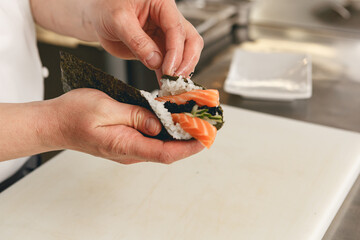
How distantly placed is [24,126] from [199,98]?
36 centimetres

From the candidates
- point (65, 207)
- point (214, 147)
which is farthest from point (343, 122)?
point (65, 207)

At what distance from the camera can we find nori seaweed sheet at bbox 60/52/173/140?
2.81 feet

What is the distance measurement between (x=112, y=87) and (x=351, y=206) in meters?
0.67

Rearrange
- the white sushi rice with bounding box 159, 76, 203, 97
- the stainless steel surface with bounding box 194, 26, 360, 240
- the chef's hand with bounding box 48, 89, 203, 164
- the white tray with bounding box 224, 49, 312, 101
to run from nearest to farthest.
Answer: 1. the chef's hand with bounding box 48, 89, 203, 164
2. the white sushi rice with bounding box 159, 76, 203, 97
3. the stainless steel surface with bounding box 194, 26, 360, 240
4. the white tray with bounding box 224, 49, 312, 101

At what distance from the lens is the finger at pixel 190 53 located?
984 millimetres

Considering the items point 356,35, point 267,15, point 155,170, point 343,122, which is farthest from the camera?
point 267,15

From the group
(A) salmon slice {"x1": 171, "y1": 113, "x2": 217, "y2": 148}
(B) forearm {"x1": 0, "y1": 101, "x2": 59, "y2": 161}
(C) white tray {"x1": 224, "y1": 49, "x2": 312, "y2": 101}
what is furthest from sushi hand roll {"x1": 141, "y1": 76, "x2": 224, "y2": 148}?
(C) white tray {"x1": 224, "y1": 49, "x2": 312, "y2": 101}

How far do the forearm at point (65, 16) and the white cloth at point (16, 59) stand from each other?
0.11 ft

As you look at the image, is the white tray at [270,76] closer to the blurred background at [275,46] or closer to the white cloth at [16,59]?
the blurred background at [275,46]

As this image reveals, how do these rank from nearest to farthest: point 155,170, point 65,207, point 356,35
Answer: point 65,207 → point 155,170 → point 356,35

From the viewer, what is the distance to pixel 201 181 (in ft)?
3.61

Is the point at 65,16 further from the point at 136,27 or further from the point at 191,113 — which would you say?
the point at 191,113

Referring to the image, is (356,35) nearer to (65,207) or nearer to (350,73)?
(350,73)

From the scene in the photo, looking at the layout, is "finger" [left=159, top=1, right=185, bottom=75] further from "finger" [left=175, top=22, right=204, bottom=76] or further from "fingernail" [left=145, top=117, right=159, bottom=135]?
"fingernail" [left=145, top=117, right=159, bottom=135]
